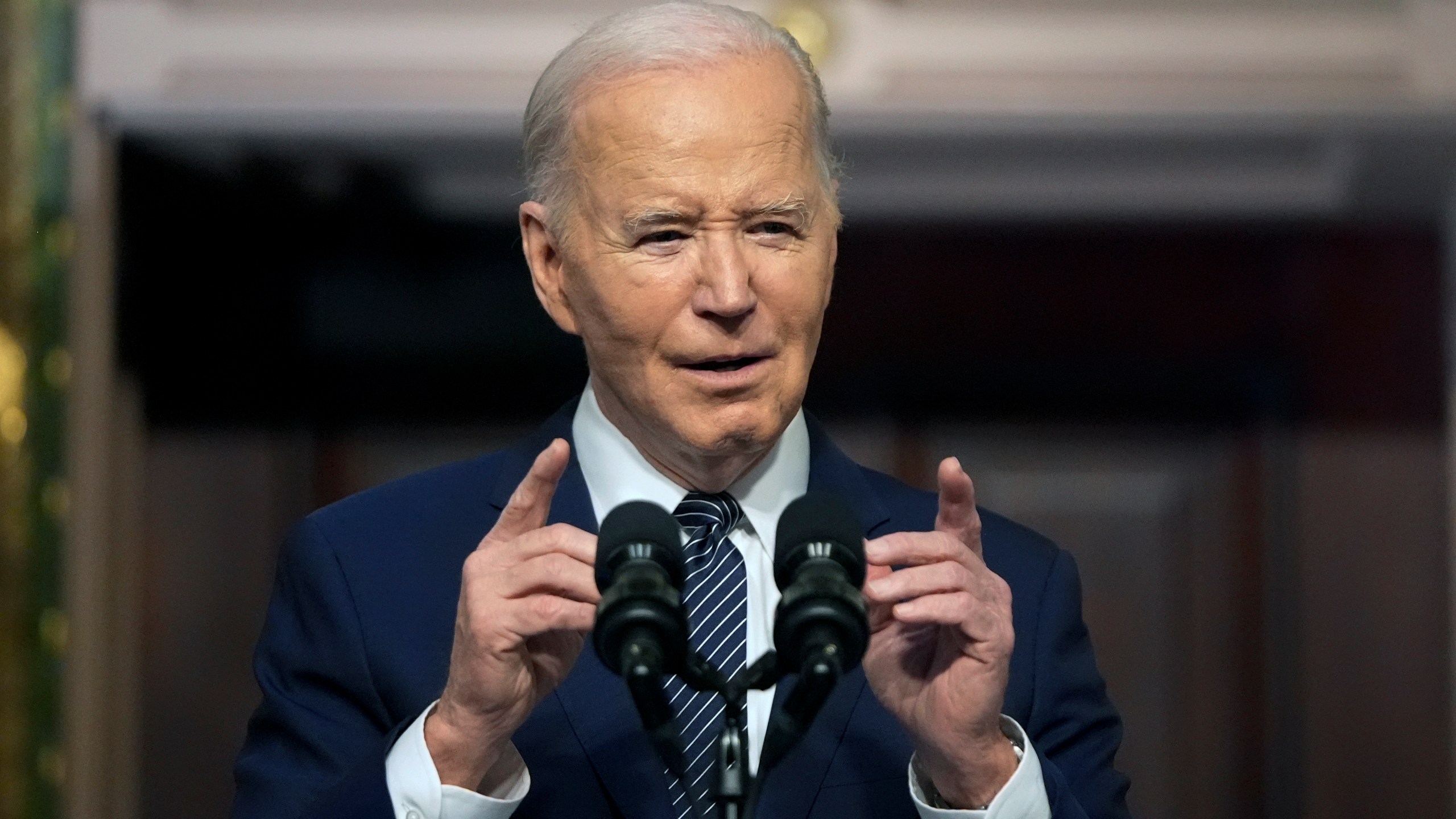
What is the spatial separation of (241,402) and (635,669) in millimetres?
3335

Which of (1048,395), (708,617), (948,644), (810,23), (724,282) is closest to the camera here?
(948,644)

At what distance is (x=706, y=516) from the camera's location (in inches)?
71.0

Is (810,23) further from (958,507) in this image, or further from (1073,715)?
(958,507)

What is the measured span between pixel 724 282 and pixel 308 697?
1.79 feet

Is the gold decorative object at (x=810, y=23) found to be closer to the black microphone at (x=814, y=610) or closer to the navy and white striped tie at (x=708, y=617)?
the navy and white striped tie at (x=708, y=617)

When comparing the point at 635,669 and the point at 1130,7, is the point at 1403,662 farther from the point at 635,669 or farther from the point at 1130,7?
the point at 635,669

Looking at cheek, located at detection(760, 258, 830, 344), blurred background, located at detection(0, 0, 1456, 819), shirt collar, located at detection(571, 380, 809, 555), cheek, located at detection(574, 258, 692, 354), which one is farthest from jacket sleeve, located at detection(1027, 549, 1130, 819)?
blurred background, located at detection(0, 0, 1456, 819)

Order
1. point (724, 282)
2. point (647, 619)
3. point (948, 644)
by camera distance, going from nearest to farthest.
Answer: point (647, 619), point (948, 644), point (724, 282)

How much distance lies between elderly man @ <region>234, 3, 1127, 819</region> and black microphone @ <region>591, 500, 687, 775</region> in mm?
174

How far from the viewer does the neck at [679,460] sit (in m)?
1.77

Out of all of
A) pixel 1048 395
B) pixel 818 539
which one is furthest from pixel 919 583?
pixel 1048 395

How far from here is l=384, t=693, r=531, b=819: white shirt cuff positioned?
1.51 meters

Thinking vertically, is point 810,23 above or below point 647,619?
above

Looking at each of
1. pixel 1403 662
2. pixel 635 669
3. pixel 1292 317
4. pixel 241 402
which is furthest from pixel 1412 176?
pixel 635 669
